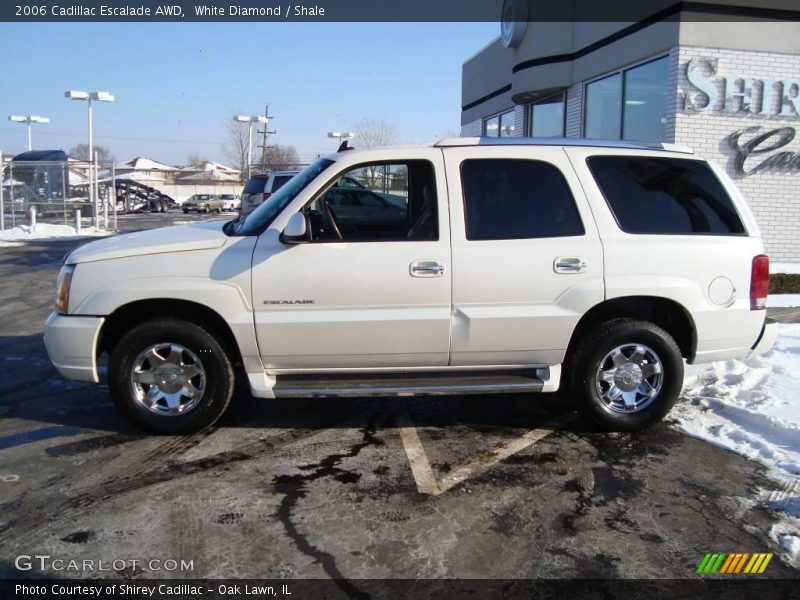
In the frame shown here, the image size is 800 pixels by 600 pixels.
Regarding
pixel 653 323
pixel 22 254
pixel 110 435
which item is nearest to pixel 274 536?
pixel 110 435

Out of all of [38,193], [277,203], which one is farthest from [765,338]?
[38,193]

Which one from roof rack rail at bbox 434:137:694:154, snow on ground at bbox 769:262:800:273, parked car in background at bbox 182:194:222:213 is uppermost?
parked car in background at bbox 182:194:222:213

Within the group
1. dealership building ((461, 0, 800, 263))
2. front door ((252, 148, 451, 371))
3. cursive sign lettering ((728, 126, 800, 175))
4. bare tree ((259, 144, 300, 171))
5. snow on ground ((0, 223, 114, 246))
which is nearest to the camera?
front door ((252, 148, 451, 371))

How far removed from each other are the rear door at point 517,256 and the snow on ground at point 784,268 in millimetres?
8251

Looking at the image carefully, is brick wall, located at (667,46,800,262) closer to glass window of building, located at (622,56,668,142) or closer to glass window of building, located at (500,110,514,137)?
glass window of building, located at (622,56,668,142)

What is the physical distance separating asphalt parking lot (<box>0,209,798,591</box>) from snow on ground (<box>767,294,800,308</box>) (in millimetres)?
5706

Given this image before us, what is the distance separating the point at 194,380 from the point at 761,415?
13.9ft

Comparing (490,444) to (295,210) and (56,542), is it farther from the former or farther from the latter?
(56,542)

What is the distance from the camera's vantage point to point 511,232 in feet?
14.9

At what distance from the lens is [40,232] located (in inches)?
904

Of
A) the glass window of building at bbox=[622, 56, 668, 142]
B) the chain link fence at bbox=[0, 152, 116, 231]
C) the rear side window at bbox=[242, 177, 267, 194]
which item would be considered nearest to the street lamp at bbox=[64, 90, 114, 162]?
the chain link fence at bbox=[0, 152, 116, 231]

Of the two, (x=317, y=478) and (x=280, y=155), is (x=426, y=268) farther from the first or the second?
(x=280, y=155)

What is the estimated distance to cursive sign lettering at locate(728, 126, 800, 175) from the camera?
11.5 meters

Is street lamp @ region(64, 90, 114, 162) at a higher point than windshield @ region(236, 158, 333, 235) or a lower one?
higher
